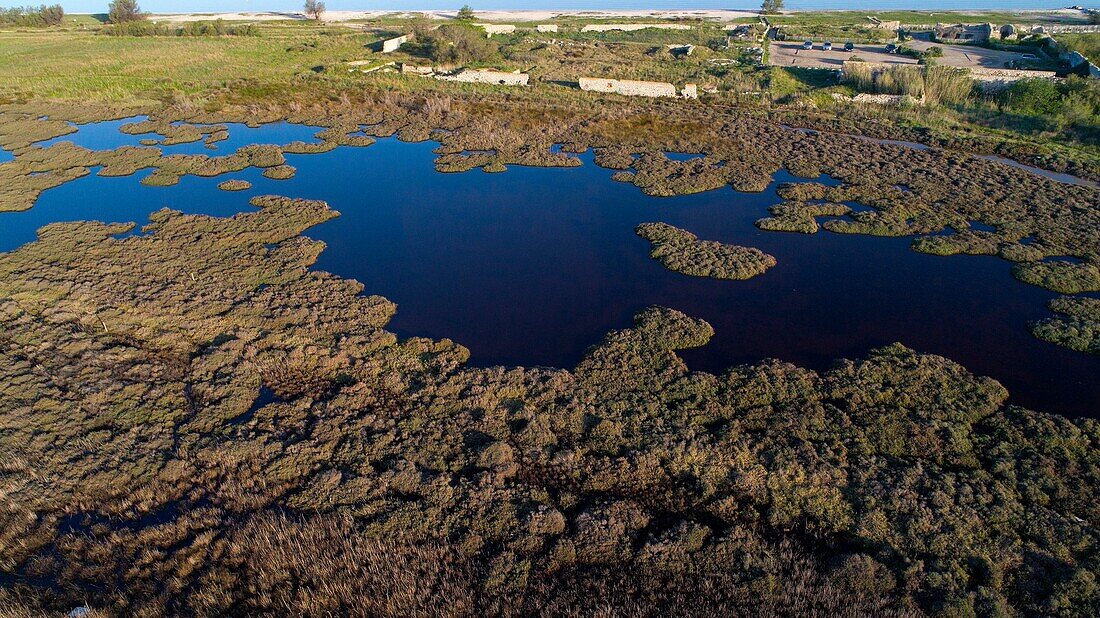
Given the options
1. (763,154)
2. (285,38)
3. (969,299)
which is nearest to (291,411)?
(969,299)

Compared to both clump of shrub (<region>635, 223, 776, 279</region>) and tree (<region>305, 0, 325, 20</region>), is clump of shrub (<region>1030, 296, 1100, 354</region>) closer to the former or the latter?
clump of shrub (<region>635, 223, 776, 279</region>)

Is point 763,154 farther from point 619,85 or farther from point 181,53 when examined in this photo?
point 181,53

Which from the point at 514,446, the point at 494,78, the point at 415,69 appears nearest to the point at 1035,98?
the point at 494,78

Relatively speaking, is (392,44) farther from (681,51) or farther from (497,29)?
(681,51)

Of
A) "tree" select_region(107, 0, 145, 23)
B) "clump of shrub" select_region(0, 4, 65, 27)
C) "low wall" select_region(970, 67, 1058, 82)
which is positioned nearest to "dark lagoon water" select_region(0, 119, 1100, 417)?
"low wall" select_region(970, 67, 1058, 82)

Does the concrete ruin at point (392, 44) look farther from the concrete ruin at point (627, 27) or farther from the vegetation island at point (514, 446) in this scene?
the vegetation island at point (514, 446)
